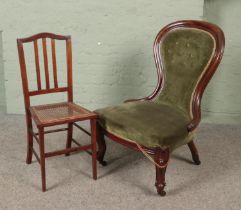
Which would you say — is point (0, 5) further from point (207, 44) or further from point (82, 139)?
point (207, 44)

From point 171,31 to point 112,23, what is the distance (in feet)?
2.72

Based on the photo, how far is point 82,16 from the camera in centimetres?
311

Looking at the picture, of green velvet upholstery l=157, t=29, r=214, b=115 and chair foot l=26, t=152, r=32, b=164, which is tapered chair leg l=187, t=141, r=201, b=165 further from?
chair foot l=26, t=152, r=32, b=164

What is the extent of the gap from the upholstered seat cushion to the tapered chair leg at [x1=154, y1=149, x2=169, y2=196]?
0.05m

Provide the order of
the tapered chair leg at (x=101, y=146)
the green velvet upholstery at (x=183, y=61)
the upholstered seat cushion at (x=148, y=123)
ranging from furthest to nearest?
the tapered chair leg at (x=101, y=146) → the green velvet upholstery at (x=183, y=61) → the upholstered seat cushion at (x=148, y=123)

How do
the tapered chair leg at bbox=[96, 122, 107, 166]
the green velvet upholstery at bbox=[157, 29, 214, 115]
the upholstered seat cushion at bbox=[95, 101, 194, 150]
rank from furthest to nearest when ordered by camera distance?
the tapered chair leg at bbox=[96, 122, 107, 166] < the green velvet upholstery at bbox=[157, 29, 214, 115] < the upholstered seat cushion at bbox=[95, 101, 194, 150]

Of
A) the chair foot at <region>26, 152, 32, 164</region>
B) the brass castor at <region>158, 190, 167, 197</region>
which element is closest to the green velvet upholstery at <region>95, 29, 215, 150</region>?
the brass castor at <region>158, 190, 167, 197</region>

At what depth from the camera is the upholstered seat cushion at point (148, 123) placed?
6.46 ft

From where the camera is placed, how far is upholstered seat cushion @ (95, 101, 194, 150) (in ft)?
6.46

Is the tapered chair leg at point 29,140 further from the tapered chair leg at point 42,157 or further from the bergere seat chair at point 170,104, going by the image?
the bergere seat chair at point 170,104

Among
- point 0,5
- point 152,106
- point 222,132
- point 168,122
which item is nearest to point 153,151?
point 168,122

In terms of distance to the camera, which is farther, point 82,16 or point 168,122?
point 82,16

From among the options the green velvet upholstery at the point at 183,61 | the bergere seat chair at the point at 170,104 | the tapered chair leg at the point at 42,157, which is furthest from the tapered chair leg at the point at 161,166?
the tapered chair leg at the point at 42,157

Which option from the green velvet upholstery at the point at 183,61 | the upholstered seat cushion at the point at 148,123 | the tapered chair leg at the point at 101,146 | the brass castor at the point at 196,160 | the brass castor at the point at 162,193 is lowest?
the brass castor at the point at 162,193
